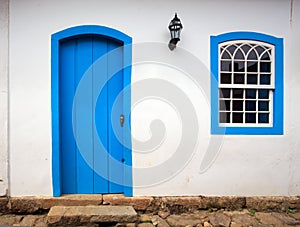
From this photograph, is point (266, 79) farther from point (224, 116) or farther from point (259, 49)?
point (224, 116)

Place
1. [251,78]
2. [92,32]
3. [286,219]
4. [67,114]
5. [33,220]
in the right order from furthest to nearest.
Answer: [251,78] → [67,114] → [92,32] → [286,219] → [33,220]

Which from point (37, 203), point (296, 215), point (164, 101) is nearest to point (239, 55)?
point (164, 101)

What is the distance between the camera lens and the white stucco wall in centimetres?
328

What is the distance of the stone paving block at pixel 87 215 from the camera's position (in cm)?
292

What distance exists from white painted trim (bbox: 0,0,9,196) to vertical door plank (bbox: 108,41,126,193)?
1.47 meters

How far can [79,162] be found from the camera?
3.45 metres

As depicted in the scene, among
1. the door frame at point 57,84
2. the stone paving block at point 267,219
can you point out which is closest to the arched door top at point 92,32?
the door frame at point 57,84

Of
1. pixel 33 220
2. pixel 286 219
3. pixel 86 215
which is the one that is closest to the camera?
pixel 86 215

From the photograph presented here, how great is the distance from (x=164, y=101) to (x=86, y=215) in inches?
74.9

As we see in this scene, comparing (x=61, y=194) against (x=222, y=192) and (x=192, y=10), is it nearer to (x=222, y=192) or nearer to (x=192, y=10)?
(x=222, y=192)

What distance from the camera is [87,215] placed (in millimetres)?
2967

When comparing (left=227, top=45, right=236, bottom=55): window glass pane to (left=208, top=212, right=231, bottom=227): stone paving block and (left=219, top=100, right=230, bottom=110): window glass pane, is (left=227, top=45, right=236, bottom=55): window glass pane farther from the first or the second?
(left=208, top=212, right=231, bottom=227): stone paving block

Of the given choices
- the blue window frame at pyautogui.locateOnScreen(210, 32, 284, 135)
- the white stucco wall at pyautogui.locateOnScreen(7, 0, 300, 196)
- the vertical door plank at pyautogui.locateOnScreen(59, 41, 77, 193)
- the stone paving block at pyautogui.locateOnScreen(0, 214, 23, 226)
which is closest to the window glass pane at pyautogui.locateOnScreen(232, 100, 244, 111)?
the blue window frame at pyautogui.locateOnScreen(210, 32, 284, 135)

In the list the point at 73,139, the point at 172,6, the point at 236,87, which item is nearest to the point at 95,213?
the point at 73,139
